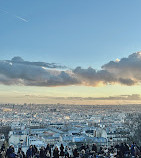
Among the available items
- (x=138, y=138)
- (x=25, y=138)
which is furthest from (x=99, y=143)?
(x=25, y=138)

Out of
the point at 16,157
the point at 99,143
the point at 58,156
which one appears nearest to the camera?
the point at 16,157

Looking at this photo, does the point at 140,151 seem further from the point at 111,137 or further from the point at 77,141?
the point at 111,137

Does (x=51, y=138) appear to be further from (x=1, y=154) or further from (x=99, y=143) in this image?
(x=1, y=154)

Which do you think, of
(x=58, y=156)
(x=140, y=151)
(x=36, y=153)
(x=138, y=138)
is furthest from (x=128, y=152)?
(x=138, y=138)

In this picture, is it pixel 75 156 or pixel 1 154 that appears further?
pixel 75 156

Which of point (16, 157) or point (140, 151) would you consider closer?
point (16, 157)

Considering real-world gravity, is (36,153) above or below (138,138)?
above

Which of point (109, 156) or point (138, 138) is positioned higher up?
point (109, 156)

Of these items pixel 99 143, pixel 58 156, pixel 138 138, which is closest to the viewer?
pixel 58 156

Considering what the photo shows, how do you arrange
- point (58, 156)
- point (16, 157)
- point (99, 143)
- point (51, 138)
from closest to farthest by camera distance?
point (16, 157) < point (58, 156) < point (99, 143) < point (51, 138)
